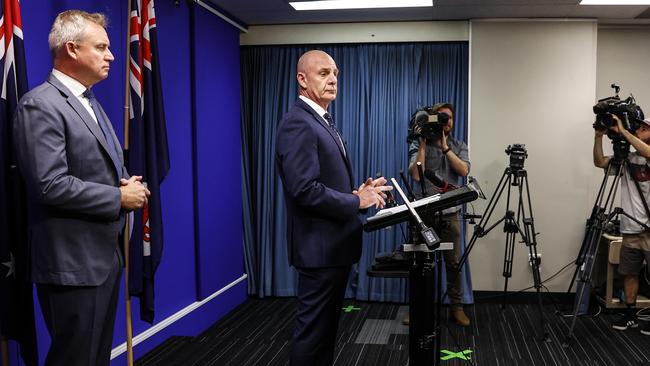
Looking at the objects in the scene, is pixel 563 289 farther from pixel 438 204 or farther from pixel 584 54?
pixel 438 204

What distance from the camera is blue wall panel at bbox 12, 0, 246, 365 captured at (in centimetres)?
295

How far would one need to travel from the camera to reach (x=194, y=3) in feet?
12.7

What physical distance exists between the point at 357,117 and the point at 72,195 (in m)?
3.35

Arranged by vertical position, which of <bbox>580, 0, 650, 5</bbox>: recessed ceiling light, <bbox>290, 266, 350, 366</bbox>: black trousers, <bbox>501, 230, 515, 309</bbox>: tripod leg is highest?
<bbox>580, 0, 650, 5</bbox>: recessed ceiling light

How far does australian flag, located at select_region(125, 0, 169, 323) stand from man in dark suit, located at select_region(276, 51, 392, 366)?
88 centimetres

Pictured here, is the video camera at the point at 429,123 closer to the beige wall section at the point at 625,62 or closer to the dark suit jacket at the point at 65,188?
the beige wall section at the point at 625,62

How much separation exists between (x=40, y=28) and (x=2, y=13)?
0.47 metres

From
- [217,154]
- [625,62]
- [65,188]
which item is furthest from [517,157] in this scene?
[65,188]

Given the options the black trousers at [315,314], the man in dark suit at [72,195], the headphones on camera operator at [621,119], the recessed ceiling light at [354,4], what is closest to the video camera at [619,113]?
the headphones on camera operator at [621,119]

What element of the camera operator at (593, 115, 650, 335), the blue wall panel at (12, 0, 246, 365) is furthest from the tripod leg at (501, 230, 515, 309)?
the blue wall panel at (12, 0, 246, 365)

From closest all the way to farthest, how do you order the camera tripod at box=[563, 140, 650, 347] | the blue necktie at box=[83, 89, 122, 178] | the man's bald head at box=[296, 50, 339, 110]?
1. the blue necktie at box=[83, 89, 122, 178]
2. the man's bald head at box=[296, 50, 339, 110]
3. the camera tripod at box=[563, 140, 650, 347]

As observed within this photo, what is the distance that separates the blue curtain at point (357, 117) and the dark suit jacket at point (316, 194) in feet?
8.44

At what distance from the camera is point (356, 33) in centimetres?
476

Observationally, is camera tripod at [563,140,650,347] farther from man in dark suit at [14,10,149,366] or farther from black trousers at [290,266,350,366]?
man in dark suit at [14,10,149,366]
